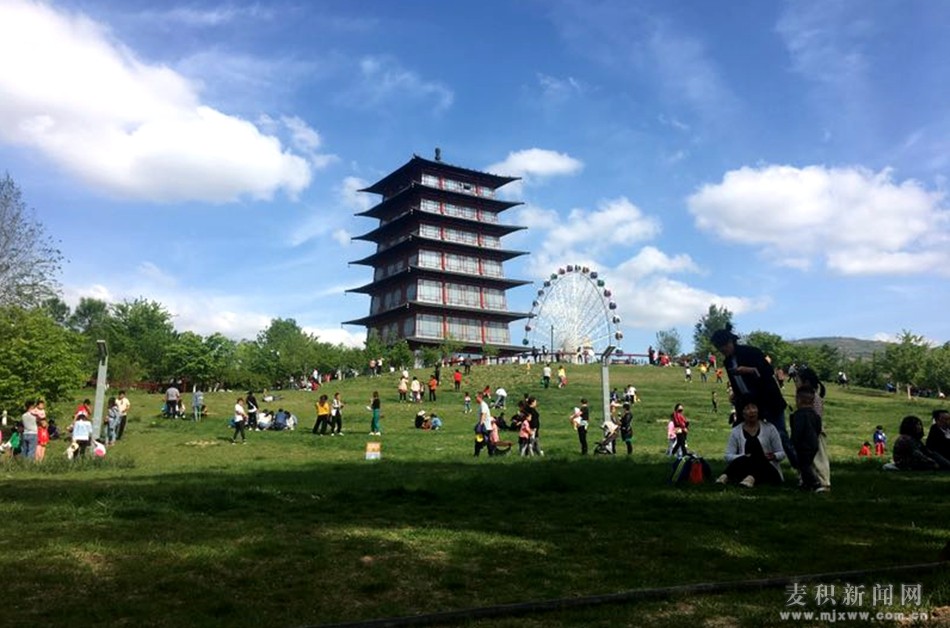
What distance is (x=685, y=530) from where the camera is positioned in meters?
7.14

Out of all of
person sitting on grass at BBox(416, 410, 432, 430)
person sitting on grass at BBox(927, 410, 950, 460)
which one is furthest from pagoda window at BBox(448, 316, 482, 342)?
person sitting on grass at BBox(927, 410, 950, 460)

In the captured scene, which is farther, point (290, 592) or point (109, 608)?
point (290, 592)

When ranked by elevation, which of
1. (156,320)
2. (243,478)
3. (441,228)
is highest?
(441,228)

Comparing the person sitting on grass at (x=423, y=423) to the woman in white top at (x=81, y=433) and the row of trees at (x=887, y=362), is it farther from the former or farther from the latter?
the row of trees at (x=887, y=362)

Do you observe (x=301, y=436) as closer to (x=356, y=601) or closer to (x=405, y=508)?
(x=405, y=508)

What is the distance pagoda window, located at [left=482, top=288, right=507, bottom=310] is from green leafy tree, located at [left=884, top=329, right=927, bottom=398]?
36.9m

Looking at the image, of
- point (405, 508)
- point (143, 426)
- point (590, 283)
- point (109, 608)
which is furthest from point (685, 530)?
point (590, 283)

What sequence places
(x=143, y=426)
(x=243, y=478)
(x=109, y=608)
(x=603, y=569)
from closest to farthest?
(x=109, y=608)
(x=603, y=569)
(x=243, y=478)
(x=143, y=426)

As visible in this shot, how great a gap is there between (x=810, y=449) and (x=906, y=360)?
55.9m

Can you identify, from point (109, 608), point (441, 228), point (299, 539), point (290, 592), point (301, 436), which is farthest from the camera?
point (441, 228)

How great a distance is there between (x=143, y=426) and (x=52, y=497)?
58.6 ft

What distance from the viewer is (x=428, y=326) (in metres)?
71.6

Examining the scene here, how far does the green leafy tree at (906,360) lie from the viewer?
5556 centimetres

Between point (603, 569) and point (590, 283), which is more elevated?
point (590, 283)
